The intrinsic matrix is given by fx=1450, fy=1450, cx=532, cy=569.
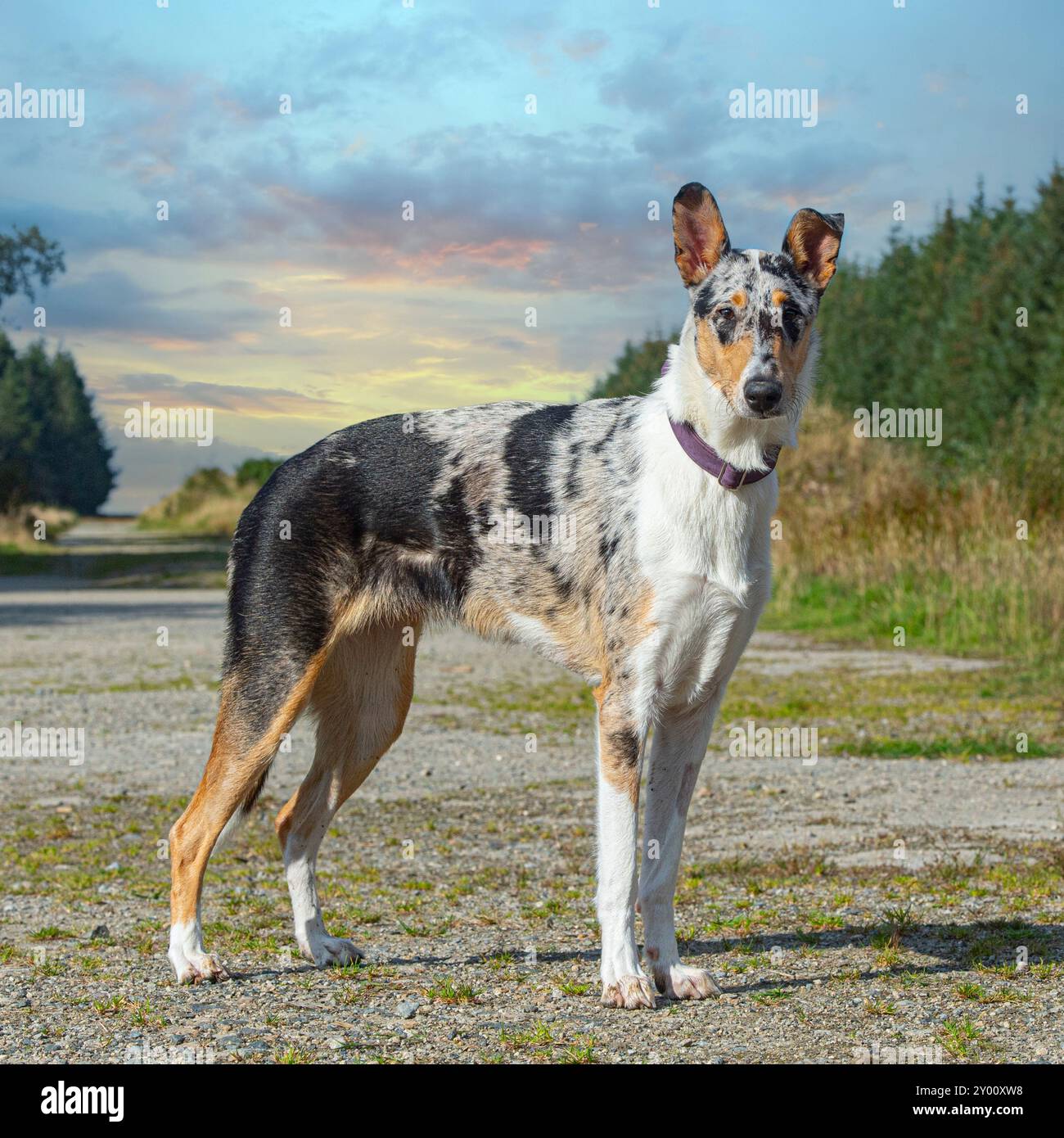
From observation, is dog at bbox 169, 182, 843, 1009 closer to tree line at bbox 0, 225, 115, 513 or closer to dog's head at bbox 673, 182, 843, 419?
dog's head at bbox 673, 182, 843, 419

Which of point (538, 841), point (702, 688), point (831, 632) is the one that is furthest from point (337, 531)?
point (831, 632)

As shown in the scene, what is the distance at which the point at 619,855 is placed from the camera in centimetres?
512

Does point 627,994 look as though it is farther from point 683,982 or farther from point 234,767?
point 234,767

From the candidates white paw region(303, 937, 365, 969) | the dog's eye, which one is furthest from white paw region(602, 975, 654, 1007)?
the dog's eye

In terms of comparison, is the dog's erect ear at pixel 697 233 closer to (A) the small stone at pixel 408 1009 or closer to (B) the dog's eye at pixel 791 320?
(B) the dog's eye at pixel 791 320

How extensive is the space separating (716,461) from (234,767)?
2.20m

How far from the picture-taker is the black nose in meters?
4.87

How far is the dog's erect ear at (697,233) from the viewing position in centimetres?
528

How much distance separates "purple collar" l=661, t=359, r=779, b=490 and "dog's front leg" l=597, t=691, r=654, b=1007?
87 centimetres

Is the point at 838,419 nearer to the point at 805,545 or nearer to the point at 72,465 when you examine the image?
the point at 805,545

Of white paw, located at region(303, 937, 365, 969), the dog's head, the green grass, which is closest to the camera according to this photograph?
the dog's head

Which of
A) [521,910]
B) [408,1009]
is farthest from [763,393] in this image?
[521,910]

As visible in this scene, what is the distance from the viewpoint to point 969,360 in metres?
40.1

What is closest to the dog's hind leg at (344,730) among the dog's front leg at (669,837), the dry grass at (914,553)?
the dog's front leg at (669,837)
